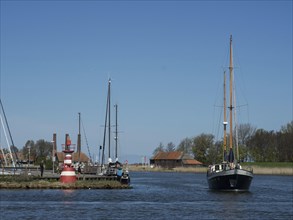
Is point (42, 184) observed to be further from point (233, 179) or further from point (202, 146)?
point (202, 146)

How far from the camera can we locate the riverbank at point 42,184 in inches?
2190

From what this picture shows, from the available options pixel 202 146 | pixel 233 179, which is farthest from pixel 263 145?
pixel 233 179

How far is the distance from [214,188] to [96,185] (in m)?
12.2

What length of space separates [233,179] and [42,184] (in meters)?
18.0

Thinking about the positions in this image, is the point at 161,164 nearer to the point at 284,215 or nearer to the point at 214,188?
the point at 214,188

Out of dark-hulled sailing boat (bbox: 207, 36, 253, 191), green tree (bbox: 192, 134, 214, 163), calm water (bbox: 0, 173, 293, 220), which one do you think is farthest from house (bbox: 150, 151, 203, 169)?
calm water (bbox: 0, 173, 293, 220)

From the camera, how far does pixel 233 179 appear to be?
194 feet

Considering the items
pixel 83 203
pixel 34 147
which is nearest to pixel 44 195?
pixel 83 203

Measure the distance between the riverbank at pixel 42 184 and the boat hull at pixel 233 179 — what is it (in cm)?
926

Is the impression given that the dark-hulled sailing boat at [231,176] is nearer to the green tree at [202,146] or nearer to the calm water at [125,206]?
the calm water at [125,206]

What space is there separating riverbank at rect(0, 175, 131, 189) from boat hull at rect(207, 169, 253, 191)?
9265 mm

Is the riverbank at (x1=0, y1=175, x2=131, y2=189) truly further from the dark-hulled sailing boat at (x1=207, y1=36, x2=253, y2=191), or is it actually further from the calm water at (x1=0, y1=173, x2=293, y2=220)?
the dark-hulled sailing boat at (x1=207, y1=36, x2=253, y2=191)

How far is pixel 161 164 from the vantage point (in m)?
199

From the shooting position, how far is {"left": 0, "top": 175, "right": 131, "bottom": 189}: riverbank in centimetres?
5562
